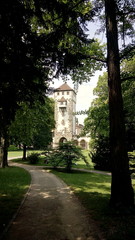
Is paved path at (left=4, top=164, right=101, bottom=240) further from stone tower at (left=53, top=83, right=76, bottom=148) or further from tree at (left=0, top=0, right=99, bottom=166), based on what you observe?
stone tower at (left=53, top=83, right=76, bottom=148)

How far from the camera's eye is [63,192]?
8.25 meters

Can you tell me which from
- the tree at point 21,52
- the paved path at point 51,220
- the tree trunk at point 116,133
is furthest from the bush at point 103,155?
the tree at point 21,52

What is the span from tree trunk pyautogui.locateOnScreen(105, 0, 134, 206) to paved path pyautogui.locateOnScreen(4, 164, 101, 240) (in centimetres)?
139

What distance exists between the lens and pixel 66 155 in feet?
51.0

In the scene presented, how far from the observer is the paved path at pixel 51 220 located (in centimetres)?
Answer: 409

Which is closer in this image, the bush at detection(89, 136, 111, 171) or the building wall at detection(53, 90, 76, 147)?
the bush at detection(89, 136, 111, 171)

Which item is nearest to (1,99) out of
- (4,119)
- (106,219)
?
(4,119)

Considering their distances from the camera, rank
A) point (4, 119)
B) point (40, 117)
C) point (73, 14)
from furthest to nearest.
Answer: point (40, 117) < point (73, 14) < point (4, 119)

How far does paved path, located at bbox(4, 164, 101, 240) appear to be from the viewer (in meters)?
4.09

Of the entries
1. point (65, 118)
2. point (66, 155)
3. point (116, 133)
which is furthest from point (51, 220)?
point (65, 118)

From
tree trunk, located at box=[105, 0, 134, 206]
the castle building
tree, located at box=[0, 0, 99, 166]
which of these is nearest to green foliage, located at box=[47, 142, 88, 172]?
tree trunk, located at box=[105, 0, 134, 206]

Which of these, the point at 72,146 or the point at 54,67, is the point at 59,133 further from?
the point at 54,67

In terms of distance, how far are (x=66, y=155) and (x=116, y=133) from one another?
1023 centimetres

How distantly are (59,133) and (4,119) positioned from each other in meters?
44.9
